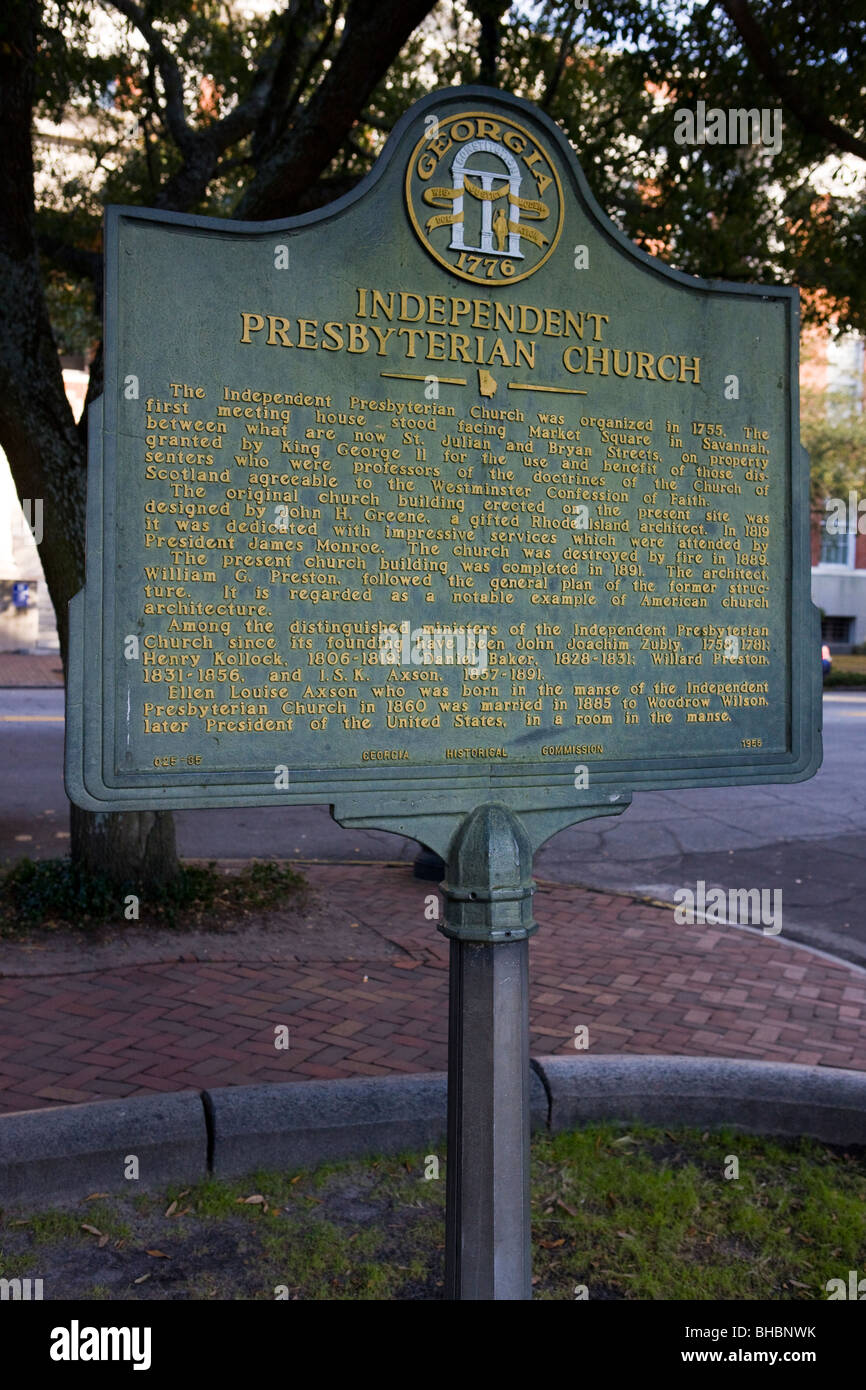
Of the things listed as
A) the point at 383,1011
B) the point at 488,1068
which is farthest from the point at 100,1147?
the point at 383,1011

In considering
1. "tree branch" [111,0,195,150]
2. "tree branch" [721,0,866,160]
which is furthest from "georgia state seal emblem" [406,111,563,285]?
"tree branch" [111,0,195,150]

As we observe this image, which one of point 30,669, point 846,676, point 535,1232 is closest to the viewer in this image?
point 535,1232

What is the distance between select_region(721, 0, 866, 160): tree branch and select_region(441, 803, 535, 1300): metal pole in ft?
15.9

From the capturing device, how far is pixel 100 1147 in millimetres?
3729

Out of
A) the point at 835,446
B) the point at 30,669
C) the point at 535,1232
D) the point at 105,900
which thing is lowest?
the point at 535,1232

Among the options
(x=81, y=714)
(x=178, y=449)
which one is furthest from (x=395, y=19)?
(x=81, y=714)

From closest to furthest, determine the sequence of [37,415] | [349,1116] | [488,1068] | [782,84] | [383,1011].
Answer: [488,1068]
[349,1116]
[383,1011]
[782,84]
[37,415]

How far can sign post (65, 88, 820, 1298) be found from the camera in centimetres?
275

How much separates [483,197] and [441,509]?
2.68ft

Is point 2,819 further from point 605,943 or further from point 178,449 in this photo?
point 178,449

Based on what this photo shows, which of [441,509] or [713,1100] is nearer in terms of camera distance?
[441,509]

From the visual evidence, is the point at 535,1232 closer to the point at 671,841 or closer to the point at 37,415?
the point at 37,415

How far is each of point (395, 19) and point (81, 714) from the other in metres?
5.38

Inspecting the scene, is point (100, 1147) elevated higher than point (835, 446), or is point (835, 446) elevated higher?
point (835, 446)
